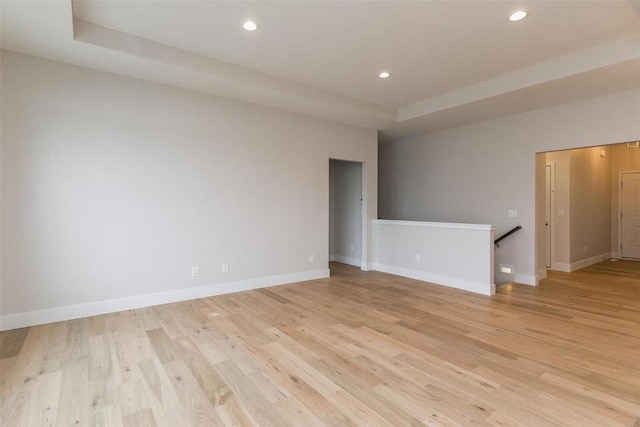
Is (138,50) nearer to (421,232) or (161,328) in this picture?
(161,328)

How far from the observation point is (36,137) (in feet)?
10.9

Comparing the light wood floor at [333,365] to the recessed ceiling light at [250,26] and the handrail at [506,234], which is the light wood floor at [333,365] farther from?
the recessed ceiling light at [250,26]

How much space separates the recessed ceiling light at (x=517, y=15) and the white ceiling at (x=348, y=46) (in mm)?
57

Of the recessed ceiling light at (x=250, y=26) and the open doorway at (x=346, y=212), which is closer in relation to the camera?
the recessed ceiling light at (x=250, y=26)

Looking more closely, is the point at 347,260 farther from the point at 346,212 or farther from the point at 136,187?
the point at 136,187

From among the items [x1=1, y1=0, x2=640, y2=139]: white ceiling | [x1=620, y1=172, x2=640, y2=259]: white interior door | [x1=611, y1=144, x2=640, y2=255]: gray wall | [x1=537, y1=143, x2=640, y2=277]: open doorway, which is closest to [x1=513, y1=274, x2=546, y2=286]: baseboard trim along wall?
[x1=537, y1=143, x2=640, y2=277]: open doorway

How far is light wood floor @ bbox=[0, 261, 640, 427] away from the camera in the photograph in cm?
193

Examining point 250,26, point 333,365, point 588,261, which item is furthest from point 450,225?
point 588,261

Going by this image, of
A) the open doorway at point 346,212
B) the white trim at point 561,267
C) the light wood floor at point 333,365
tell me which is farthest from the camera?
the open doorway at point 346,212

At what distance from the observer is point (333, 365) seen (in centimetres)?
250

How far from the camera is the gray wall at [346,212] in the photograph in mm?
6543

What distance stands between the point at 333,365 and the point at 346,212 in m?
4.58

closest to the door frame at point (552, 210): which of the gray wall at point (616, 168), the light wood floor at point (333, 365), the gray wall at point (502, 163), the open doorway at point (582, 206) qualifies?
the open doorway at point (582, 206)

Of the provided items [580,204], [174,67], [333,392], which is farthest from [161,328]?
[580,204]
